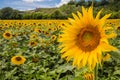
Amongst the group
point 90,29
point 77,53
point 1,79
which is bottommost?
point 1,79

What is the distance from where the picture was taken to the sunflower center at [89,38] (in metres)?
1.99

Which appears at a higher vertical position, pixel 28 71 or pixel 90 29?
pixel 90 29

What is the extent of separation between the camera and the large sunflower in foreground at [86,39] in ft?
6.38

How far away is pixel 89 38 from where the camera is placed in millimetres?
2006

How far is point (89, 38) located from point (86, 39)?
0.07 ft

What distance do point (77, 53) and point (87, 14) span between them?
0.73 ft

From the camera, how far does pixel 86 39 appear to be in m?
2.02

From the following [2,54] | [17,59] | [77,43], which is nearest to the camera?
[77,43]

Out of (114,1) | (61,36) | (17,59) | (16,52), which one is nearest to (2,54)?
(16,52)

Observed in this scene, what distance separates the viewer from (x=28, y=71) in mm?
4727

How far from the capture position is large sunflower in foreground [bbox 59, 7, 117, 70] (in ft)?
6.38

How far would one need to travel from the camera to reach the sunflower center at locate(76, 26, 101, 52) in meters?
1.99

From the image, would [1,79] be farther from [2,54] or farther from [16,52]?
[16,52]

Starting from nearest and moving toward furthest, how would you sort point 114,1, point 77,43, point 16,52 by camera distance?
point 77,43
point 16,52
point 114,1
